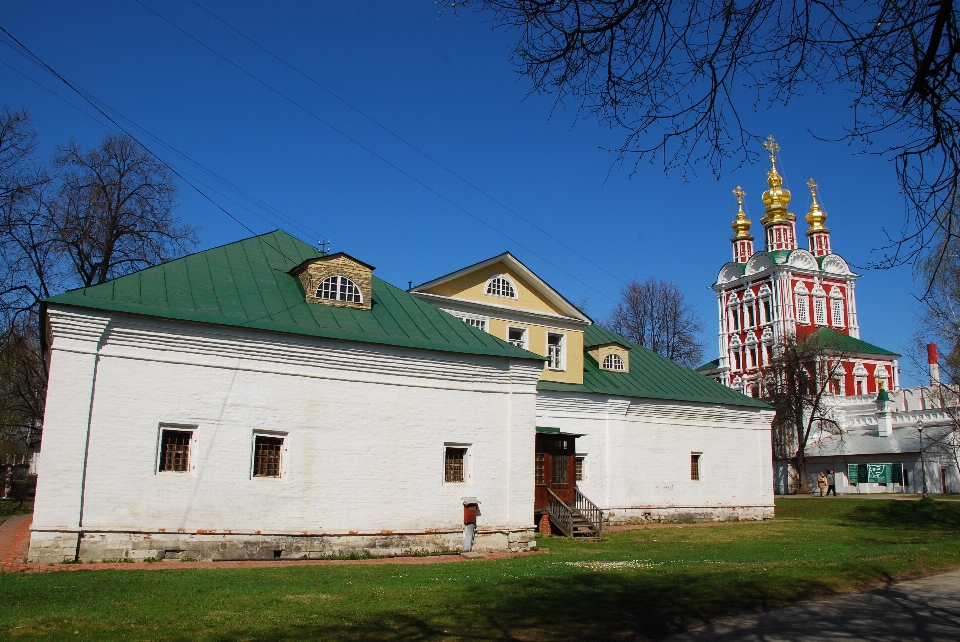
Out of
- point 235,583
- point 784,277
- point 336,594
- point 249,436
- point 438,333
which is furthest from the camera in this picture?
point 784,277

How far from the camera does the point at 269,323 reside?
1580cm

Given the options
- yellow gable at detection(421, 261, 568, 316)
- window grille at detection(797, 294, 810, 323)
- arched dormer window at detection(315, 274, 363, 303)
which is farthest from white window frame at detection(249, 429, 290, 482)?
window grille at detection(797, 294, 810, 323)

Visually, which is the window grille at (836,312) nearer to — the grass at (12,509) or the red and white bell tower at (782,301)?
the red and white bell tower at (782,301)

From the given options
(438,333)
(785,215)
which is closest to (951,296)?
(438,333)

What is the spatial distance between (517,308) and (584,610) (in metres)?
16.5

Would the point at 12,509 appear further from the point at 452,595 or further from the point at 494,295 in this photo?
the point at 452,595

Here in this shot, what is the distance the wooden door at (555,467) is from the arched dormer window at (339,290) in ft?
24.7

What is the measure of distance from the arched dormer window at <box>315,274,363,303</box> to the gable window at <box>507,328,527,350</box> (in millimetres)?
7799

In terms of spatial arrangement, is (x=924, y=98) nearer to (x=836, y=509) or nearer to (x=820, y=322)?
(x=836, y=509)

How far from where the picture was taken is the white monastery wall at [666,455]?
84.1 ft

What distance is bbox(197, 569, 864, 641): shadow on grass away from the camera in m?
7.77

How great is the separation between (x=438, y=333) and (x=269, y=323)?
4202mm

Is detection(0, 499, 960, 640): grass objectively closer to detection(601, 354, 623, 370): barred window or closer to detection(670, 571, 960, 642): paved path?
detection(670, 571, 960, 642): paved path

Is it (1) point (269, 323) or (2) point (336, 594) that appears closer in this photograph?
(2) point (336, 594)
